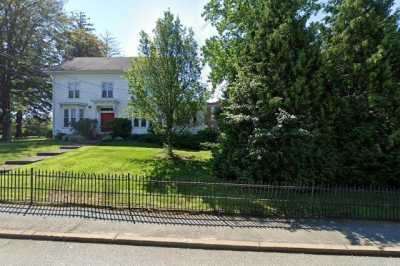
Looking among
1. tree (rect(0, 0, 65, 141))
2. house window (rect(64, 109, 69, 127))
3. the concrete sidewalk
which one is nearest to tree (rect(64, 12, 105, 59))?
tree (rect(0, 0, 65, 141))

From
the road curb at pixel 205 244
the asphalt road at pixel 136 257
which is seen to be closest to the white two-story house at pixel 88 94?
the road curb at pixel 205 244

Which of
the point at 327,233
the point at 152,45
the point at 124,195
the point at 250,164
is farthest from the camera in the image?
the point at 152,45

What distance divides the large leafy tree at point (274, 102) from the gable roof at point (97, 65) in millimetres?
21833

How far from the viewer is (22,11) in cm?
3425

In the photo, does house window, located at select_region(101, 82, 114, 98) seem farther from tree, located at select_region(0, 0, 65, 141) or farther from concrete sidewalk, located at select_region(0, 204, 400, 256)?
concrete sidewalk, located at select_region(0, 204, 400, 256)

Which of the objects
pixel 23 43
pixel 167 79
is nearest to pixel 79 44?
pixel 23 43

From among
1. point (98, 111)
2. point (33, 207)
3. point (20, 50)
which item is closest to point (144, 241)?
point (33, 207)

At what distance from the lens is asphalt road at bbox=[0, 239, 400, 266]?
5461 millimetres

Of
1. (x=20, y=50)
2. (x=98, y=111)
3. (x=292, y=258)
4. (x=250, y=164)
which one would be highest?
(x=20, y=50)

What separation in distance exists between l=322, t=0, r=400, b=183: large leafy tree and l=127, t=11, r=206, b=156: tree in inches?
294

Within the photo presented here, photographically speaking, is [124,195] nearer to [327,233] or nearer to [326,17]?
[327,233]

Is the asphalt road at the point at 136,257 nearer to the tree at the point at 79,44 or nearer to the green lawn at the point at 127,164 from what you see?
the green lawn at the point at 127,164

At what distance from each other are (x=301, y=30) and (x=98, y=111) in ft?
80.2

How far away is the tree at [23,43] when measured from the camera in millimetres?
33969
